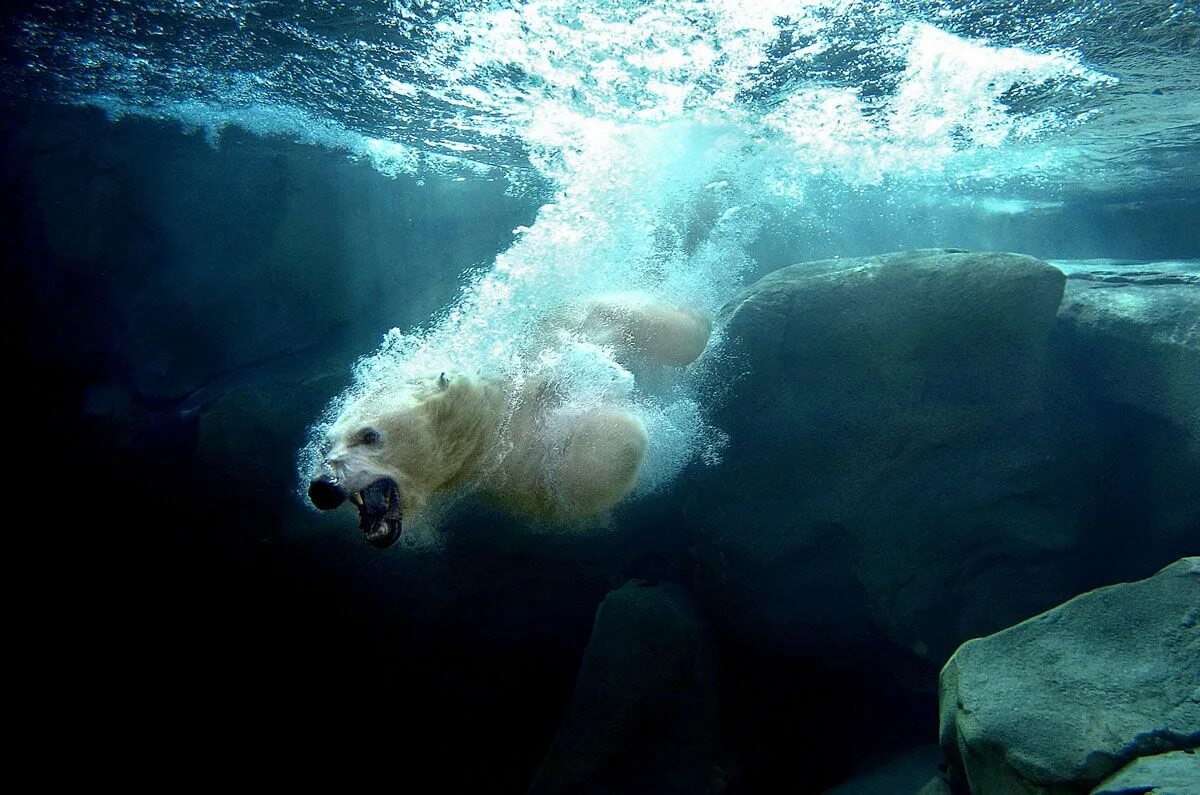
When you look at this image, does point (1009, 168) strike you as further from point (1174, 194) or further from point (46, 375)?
point (46, 375)

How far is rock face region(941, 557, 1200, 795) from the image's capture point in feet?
7.60

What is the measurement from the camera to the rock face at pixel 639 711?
3.95 metres

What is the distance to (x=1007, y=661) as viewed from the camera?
2.88 metres

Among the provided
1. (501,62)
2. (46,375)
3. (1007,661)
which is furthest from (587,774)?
(46,375)

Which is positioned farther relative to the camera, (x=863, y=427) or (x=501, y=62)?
(x=501, y=62)

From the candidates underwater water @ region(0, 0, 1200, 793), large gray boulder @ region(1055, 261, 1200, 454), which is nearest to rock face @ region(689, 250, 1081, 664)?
underwater water @ region(0, 0, 1200, 793)

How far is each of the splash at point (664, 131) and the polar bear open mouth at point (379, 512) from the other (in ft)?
2.22

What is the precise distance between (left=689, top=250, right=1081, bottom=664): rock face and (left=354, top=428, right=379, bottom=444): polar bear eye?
297 cm

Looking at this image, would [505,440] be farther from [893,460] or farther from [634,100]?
[634,100]

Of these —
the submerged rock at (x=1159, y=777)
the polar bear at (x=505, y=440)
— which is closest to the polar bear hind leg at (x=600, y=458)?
the polar bear at (x=505, y=440)

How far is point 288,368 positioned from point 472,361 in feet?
26.6

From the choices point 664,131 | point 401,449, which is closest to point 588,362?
point 401,449

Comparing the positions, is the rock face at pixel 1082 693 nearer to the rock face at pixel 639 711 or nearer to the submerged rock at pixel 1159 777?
the submerged rock at pixel 1159 777

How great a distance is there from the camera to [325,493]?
2295 millimetres
